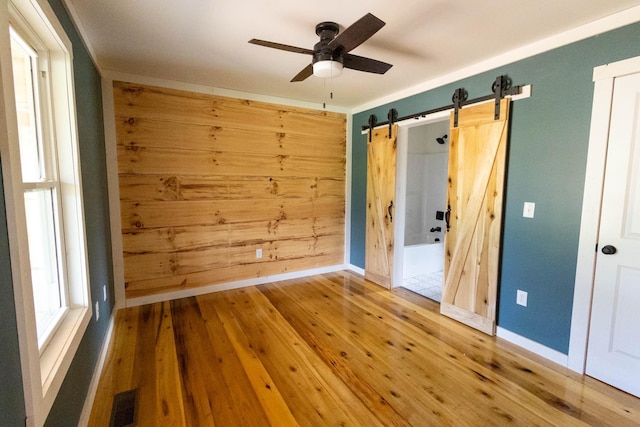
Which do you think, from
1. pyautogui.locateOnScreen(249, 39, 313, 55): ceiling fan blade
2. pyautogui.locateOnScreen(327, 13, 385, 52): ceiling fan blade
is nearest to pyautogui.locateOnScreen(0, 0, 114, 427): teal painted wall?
pyautogui.locateOnScreen(249, 39, 313, 55): ceiling fan blade

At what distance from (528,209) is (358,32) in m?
1.88

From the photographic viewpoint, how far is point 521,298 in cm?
243

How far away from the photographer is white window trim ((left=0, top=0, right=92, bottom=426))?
936 millimetres

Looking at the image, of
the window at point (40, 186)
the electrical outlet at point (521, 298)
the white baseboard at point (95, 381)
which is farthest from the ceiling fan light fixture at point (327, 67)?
the white baseboard at point (95, 381)

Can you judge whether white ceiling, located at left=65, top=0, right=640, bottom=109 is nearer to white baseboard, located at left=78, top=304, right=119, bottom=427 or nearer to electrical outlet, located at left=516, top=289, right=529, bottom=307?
electrical outlet, located at left=516, top=289, right=529, bottom=307

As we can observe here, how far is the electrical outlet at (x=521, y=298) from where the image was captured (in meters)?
2.40

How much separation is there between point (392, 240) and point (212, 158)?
93.1 inches

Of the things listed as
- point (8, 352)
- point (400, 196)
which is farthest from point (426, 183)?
point (8, 352)

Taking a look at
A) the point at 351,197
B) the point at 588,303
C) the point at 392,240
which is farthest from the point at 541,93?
the point at 351,197

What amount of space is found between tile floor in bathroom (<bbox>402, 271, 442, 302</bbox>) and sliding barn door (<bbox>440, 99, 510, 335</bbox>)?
0.55 meters

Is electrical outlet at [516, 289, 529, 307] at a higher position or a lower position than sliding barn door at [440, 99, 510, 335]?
lower

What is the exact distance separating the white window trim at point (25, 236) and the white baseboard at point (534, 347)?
297cm

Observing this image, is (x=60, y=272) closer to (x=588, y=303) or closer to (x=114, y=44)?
(x=114, y=44)

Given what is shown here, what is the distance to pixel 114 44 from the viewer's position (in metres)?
2.34
